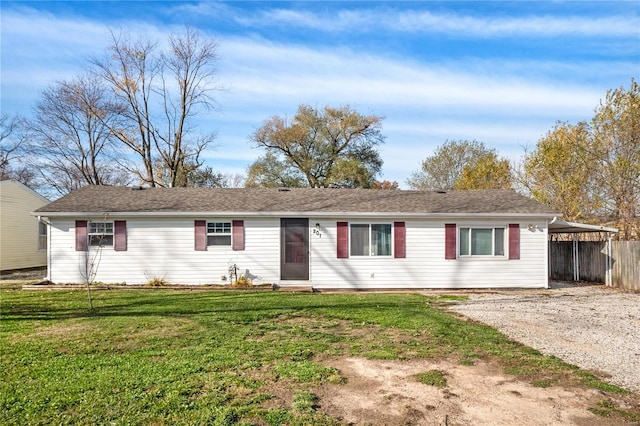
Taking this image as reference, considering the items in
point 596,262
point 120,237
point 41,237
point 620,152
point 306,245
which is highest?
point 620,152

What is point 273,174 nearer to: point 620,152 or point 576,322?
point 620,152

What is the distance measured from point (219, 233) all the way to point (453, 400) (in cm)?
1031

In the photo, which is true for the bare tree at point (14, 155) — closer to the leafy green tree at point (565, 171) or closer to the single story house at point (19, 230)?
the single story house at point (19, 230)

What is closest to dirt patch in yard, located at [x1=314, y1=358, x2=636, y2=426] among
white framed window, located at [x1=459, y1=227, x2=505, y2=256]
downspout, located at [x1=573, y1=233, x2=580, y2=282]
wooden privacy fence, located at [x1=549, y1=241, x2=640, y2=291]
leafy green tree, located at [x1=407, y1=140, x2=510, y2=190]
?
white framed window, located at [x1=459, y1=227, x2=505, y2=256]

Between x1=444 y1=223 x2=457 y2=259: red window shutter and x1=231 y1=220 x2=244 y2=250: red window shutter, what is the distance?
21.6 ft

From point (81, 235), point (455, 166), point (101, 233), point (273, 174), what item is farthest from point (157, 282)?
point (455, 166)

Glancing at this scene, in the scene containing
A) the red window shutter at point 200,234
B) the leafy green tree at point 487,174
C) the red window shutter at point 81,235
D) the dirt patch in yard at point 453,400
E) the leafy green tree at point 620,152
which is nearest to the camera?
the dirt patch in yard at point 453,400

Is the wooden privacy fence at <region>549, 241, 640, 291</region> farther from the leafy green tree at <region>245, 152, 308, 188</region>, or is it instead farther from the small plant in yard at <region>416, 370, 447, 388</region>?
the leafy green tree at <region>245, 152, 308, 188</region>

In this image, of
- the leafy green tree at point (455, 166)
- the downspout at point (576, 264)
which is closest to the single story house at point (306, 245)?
the downspout at point (576, 264)

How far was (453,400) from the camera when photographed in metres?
4.09

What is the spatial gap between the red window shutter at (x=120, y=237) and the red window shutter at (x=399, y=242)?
28.4 ft

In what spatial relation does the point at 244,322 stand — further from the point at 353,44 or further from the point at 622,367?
the point at 353,44

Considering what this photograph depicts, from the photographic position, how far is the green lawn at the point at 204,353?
3.77 metres

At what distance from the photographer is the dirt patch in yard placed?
3.68 metres
